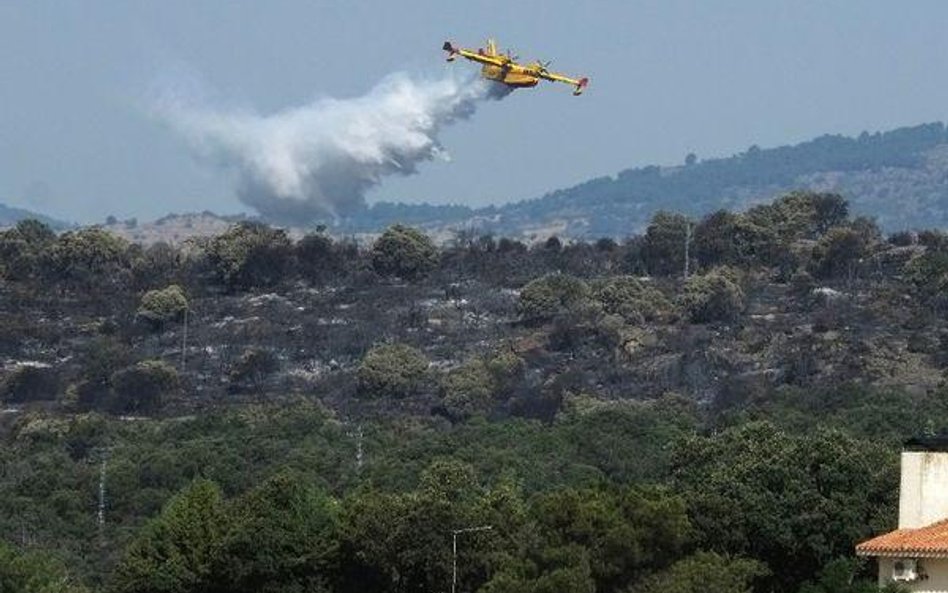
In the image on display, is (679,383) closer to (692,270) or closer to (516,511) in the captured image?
(692,270)

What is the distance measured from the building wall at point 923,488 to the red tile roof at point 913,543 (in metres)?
0.41

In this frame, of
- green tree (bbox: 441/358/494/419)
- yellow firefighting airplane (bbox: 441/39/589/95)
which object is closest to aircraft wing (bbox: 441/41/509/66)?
yellow firefighting airplane (bbox: 441/39/589/95)

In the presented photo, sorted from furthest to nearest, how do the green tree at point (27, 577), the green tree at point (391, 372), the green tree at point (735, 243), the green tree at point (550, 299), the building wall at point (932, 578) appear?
the green tree at point (735, 243) → the green tree at point (550, 299) → the green tree at point (391, 372) → the green tree at point (27, 577) → the building wall at point (932, 578)

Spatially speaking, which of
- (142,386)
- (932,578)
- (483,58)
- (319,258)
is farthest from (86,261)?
(932,578)

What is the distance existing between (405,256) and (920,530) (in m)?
132

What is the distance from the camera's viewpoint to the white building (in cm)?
5206

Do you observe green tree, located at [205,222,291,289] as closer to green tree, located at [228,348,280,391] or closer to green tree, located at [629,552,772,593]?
green tree, located at [228,348,280,391]

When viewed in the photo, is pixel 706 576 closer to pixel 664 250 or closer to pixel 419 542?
pixel 419 542

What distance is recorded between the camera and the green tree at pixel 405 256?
608 feet

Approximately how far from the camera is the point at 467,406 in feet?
501

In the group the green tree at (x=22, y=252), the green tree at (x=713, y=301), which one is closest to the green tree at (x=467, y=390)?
the green tree at (x=713, y=301)

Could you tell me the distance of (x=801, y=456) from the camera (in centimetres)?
6594

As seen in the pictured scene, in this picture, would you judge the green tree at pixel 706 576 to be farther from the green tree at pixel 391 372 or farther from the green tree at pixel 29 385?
the green tree at pixel 29 385

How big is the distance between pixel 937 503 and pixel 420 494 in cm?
1825
